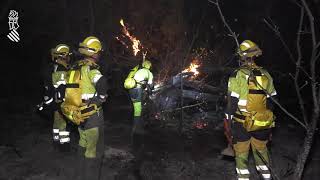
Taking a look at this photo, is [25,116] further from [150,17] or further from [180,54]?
[150,17]

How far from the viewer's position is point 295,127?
1169 centimetres

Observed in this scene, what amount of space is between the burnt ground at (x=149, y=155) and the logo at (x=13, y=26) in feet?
38.2

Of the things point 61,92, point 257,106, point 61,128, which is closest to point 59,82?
point 61,92

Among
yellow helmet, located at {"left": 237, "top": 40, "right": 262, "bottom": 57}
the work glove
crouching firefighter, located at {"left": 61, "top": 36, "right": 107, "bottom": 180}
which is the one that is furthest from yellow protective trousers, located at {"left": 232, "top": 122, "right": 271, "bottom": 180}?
the work glove

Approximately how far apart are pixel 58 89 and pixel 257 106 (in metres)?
3.49

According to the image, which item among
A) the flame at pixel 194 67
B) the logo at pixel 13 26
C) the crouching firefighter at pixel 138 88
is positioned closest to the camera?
the crouching firefighter at pixel 138 88

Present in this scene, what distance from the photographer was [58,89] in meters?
6.75

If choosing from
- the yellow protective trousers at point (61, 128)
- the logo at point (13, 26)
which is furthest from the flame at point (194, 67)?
the logo at point (13, 26)

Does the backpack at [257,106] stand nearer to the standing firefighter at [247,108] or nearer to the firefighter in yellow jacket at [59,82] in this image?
the standing firefighter at [247,108]

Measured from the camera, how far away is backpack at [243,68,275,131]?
5.52 meters

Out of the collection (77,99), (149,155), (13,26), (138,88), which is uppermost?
(13,26)

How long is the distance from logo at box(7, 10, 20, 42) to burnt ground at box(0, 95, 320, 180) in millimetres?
11648

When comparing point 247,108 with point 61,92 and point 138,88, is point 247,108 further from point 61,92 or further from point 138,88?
point 138,88

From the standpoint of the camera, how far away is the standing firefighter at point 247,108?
549 centimetres
